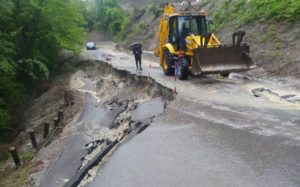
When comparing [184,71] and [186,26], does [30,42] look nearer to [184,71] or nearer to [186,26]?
[186,26]

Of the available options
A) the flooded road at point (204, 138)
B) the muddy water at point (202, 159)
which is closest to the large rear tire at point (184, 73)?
the flooded road at point (204, 138)

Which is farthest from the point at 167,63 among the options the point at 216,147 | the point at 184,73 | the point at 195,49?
the point at 216,147

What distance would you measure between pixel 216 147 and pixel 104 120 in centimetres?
987

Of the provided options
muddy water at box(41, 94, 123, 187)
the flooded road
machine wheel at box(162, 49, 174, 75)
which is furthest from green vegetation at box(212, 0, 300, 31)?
muddy water at box(41, 94, 123, 187)

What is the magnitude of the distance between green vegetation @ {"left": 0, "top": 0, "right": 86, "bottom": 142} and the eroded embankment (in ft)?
13.2

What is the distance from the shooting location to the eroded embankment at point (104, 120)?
500 inches

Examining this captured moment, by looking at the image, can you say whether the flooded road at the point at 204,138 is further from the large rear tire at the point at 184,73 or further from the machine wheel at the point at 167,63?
the machine wheel at the point at 167,63

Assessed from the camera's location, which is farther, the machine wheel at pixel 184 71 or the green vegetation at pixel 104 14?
the green vegetation at pixel 104 14

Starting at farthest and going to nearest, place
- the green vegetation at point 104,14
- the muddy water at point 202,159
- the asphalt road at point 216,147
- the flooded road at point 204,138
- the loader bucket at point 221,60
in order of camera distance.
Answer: the green vegetation at point 104,14, the loader bucket at point 221,60, the flooded road at point 204,138, the asphalt road at point 216,147, the muddy water at point 202,159

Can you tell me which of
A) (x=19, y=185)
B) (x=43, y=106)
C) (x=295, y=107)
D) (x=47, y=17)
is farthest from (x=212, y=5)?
(x=19, y=185)

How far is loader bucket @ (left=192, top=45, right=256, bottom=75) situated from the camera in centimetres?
1842

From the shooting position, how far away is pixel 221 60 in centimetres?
1869

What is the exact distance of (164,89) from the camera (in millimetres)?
18547

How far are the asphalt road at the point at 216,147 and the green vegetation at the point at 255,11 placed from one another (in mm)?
9290
